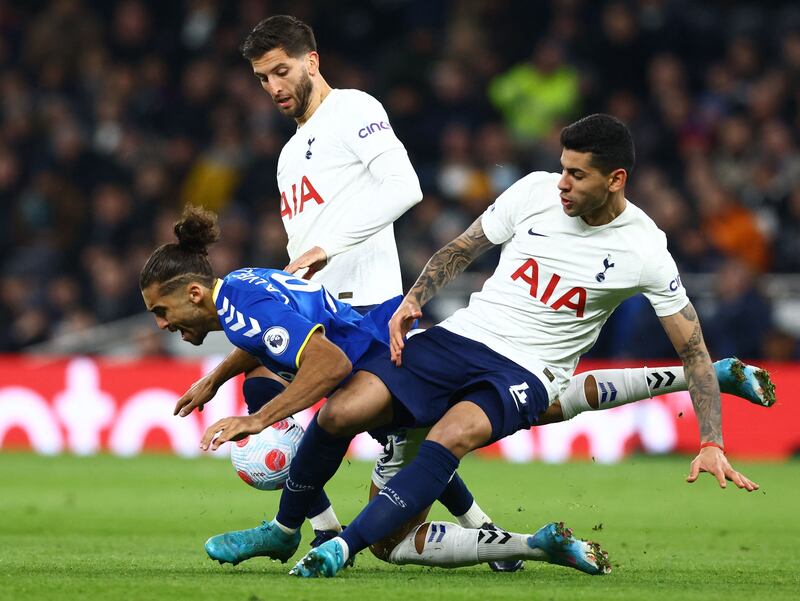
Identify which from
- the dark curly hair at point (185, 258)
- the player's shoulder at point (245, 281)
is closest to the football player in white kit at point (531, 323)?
the player's shoulder at point (245, 281)

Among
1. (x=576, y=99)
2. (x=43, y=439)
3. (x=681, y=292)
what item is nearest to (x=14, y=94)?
(x=43, y=439)

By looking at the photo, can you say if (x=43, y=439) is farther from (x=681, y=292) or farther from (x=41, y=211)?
(x=681, y=292)

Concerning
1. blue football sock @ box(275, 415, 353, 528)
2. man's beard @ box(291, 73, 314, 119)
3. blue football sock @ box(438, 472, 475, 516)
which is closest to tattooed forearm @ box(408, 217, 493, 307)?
blue football sock @ box(275, 415, 353, 528)

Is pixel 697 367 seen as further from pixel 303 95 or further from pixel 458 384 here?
pixel 303 95

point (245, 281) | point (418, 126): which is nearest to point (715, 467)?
point (245, 281)

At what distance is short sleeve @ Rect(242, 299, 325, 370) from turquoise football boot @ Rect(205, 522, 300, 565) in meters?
0.92

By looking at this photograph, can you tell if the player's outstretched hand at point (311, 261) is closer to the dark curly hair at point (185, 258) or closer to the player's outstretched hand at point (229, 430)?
the dark curly hair at point (185, 258)

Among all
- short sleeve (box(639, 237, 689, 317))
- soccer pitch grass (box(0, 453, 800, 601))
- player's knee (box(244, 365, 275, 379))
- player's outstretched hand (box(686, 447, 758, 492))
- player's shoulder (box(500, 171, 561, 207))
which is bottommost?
soccer pitch grass (box(0, 453, 800, 601))

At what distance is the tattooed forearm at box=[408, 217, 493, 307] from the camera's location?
244 inches

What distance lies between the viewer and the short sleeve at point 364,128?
260 inches

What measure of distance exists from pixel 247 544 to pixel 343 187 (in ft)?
5.48

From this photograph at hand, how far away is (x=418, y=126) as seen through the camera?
15.3 m

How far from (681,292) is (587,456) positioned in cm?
733

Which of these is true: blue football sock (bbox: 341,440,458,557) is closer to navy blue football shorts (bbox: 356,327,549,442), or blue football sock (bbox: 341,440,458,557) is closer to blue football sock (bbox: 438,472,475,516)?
navy blue football shorts (bbox: 356,327,549,442)
